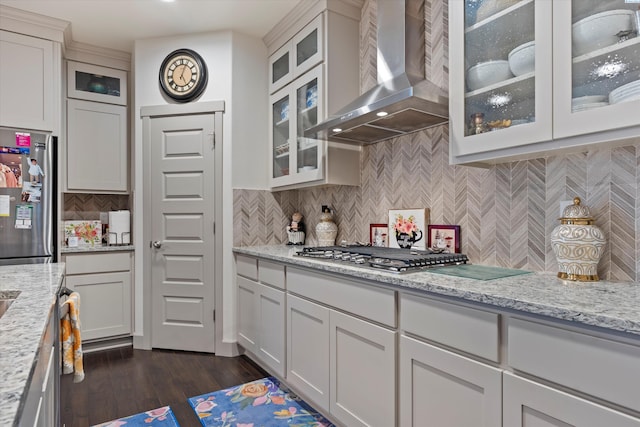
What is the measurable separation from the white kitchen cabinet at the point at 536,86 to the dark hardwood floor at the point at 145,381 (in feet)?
7.10

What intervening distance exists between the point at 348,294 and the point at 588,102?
1.24 meters

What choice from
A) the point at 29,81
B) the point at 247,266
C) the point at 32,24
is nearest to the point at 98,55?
the point at 32,24

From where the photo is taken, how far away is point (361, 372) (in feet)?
5.71

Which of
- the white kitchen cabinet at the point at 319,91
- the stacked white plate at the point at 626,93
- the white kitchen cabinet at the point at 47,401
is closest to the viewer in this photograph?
the white kitchen cabinet at the point at 47,401

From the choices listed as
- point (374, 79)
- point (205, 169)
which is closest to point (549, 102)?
point (374, 79)

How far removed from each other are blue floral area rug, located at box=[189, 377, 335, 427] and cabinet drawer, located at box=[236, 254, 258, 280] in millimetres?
783

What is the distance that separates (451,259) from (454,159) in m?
0.50

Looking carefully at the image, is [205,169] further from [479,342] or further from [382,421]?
[479,342]

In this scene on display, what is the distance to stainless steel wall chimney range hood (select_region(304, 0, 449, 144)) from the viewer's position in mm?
1866

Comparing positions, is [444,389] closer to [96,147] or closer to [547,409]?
[547,409]

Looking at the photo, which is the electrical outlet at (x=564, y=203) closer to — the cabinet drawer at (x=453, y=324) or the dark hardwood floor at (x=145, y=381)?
the cabinet drawer at (x=453, y=324)

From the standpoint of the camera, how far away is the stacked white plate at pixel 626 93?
1135mm

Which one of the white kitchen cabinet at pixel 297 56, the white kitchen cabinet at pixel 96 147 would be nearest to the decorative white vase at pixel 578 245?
the white kitchen cabinet at pixel 297 56

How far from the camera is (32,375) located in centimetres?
67
